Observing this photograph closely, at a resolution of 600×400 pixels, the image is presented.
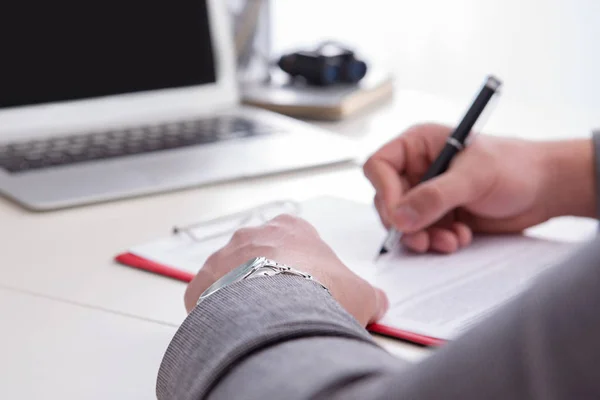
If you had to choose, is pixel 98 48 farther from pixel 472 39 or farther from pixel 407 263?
pixel 472 39

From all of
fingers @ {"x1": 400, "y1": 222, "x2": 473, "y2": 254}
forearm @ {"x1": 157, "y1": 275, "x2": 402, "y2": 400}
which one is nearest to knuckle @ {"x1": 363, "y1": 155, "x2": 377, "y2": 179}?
fingers @ {"x1": 400, "y1": 222, "x2": 473, "y2": 254}

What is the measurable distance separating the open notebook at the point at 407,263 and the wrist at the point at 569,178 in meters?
0.08

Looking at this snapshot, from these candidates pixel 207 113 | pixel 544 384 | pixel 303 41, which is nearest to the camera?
pixel 544 384

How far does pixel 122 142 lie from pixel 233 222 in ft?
1.00

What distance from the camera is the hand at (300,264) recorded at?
606mm

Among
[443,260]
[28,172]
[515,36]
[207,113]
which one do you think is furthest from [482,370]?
[515,36]

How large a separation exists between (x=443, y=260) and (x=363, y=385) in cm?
36

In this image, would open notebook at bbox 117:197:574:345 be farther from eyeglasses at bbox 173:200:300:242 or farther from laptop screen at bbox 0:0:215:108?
laptop screen at bbox 0:0:215:108

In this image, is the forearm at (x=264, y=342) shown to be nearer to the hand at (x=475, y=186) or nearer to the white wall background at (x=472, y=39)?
the hand at (x=475, y=186)

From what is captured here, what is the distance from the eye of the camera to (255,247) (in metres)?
0.64

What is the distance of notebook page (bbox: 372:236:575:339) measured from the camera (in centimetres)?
62

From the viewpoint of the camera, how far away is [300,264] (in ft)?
2.01

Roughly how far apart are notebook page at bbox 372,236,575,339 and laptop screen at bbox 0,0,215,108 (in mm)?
551

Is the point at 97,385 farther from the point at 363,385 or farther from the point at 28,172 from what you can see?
the point at 28,172
